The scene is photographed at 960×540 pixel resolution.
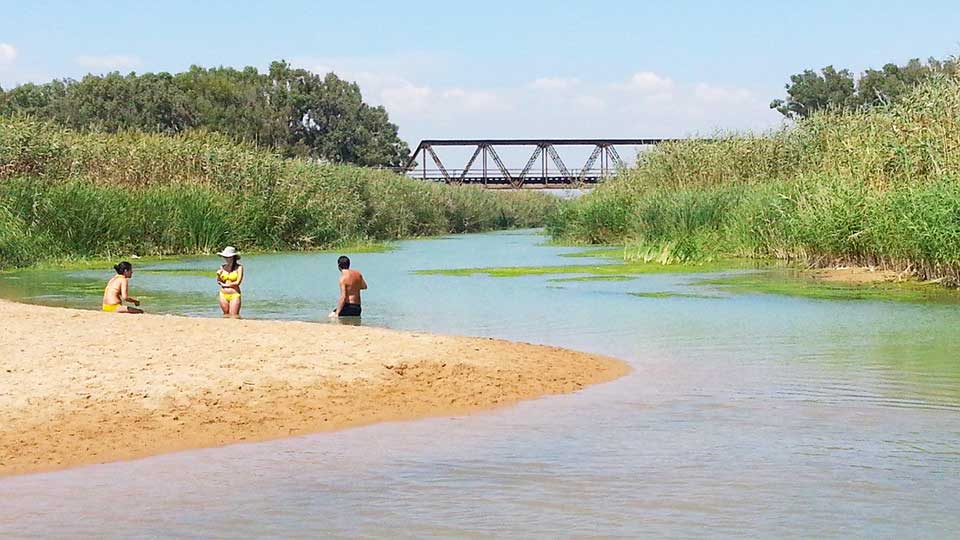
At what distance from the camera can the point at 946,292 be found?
2255cm

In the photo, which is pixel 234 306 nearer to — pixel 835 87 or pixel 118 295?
pixel 118 295

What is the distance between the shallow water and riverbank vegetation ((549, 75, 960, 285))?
8292 mm

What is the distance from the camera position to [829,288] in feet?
79.6

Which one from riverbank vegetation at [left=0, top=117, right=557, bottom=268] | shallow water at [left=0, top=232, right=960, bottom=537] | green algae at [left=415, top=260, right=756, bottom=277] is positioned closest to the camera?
shallow water at [left=0, top=232, right=960, bottom=537]

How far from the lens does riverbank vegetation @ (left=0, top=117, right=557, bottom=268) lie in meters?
34.9

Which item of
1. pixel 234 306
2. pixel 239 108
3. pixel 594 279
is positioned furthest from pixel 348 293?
pixel 239 108

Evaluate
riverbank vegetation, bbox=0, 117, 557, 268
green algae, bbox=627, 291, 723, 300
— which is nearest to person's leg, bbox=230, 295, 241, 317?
green algae, bbox=627, 291, 723, 300

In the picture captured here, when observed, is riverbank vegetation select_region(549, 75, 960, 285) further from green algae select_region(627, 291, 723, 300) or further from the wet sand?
the wet sand

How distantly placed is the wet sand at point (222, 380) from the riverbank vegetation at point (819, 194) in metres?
11.6

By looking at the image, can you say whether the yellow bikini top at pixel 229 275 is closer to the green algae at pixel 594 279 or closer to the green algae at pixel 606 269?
the green algae at pixel 594 279

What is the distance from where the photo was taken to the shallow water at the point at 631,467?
765 cm

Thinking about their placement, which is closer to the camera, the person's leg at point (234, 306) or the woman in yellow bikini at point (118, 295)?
the woman in yellow bikini at point (118, 295)

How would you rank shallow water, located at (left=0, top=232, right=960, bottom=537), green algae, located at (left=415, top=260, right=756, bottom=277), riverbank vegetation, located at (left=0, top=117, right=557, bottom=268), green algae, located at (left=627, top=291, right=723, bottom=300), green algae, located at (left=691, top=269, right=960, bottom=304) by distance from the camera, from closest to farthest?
shallow water, located at (left=0, top=232, right=960, bottom=537), green algae, located at (left=691, top=269, right=960, bottom=304), green algae, located at (left=627, top=291, right=723, bottom=300), green algae, located at (left=415, top=260, right=756, bottom=277), riverbank vegetation, located at (left=0, top=117, right=557, bottom=268)

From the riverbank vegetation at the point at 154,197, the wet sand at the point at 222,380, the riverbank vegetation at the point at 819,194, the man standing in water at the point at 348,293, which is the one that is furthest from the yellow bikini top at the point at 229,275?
the riverbank vegetation at the point at 154,197
